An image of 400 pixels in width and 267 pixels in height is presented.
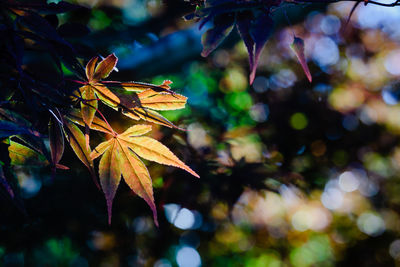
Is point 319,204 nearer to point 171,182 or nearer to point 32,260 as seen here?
point 171,182

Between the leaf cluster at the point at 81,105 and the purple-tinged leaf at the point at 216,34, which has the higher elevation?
the purple-tinged leaf at the point at 216,34

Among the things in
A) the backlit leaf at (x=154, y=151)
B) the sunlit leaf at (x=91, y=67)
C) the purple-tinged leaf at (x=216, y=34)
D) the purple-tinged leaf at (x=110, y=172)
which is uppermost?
the purple-tinged leaf at (x=216, y=34)

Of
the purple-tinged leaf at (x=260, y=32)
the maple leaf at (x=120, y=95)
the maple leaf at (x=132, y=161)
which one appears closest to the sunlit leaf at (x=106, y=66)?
the maple leaf at (x=120, y=95)

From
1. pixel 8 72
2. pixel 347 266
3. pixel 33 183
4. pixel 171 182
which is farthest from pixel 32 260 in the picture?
pixel 347 266

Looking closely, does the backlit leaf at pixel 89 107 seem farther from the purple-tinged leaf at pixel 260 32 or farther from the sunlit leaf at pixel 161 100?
the purple-tinged leaf at pixel 260 32

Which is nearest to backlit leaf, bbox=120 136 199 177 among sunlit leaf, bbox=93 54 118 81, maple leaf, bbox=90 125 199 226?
maple leaf, bbox=90 125 199 226

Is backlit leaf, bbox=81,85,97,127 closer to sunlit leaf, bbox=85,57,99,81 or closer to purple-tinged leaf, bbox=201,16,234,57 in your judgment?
sunlit leaf, bbox=85,57,99,81
